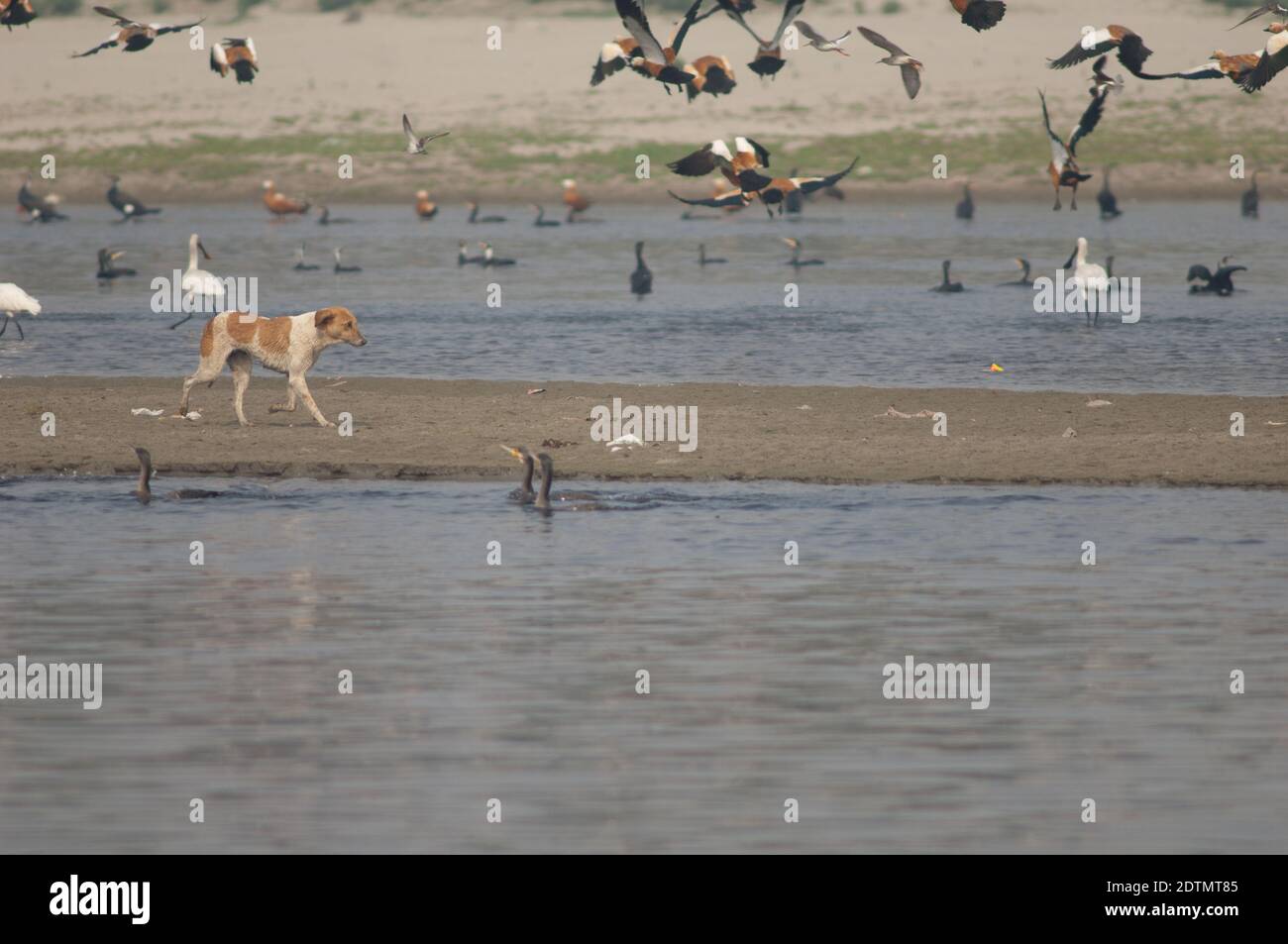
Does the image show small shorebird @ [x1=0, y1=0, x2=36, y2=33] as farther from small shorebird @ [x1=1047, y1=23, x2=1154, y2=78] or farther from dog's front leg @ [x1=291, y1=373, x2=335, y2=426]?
small shorebird @ [x1=1047, y1=23, x2=1154, y2=78]

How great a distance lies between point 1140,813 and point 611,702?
3.13 m

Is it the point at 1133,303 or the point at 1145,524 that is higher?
the point at 1133,303

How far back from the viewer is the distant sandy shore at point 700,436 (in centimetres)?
1894

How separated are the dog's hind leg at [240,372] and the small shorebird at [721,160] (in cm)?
468

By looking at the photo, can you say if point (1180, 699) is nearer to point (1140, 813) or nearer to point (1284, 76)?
point (1140, 813)

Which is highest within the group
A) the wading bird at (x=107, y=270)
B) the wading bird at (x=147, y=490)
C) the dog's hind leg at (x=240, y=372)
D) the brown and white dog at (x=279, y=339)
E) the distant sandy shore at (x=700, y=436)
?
the wading bird at (x=107, y=270)

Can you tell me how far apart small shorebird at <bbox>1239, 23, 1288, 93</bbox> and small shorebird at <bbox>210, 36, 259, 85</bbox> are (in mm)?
9535

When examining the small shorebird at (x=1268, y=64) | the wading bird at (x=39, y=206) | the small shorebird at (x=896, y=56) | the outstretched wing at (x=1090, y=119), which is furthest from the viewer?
the wading bird at (x=39, y=206)

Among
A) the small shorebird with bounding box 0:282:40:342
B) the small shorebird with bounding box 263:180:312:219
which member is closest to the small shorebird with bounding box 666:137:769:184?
the small shorebird with bounding box 0:282:40:342

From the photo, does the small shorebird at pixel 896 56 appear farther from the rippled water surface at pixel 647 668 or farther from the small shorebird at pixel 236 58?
the small shorebird at pixel 236 58

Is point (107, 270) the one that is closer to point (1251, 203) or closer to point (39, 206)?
point (39, 206)

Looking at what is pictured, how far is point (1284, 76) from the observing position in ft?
243

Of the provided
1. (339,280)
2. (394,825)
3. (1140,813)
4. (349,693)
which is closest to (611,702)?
(349,693)

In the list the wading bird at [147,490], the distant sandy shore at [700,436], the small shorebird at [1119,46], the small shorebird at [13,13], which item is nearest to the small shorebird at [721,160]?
the distant sandy shore at [700,436]
